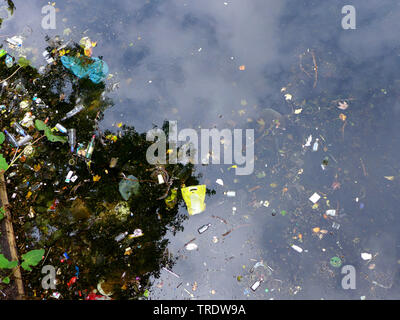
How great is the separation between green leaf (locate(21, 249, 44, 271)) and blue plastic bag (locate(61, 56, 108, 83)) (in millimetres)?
2210

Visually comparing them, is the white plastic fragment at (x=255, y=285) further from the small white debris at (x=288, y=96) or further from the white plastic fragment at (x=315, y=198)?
the small white debris at (x=288, y=96)

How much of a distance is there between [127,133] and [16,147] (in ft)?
4.60

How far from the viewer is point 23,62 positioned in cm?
377

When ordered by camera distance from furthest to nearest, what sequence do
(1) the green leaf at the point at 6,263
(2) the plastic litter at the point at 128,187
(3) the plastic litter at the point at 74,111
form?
(3) the plastic litter at the point at 74,111, (2) the plastic litter at the point at 128,187, (1) the green leaf at the point at 6,263

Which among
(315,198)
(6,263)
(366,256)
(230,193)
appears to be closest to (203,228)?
(230,193)

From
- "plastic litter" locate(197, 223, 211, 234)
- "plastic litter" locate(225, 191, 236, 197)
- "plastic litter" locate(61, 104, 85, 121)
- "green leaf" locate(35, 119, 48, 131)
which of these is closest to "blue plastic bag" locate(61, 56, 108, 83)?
"plastic litter" locate(61, 104, 85, 121)

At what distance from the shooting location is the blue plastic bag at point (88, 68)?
3.71m

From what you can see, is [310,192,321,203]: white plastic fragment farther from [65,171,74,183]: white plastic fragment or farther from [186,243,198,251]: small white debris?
[65,171,74,183]: white plastic fragment

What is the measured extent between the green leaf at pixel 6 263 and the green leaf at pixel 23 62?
2400 mm

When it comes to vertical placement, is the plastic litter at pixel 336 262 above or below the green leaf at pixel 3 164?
below

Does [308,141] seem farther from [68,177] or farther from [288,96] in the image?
[68,177]

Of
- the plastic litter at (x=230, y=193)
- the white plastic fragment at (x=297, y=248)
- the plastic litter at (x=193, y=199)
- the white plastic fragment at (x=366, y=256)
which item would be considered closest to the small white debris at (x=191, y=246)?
the plastic litter at (x=193, y=199)

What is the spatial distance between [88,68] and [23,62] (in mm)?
886

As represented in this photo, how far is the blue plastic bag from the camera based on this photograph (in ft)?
12.2
